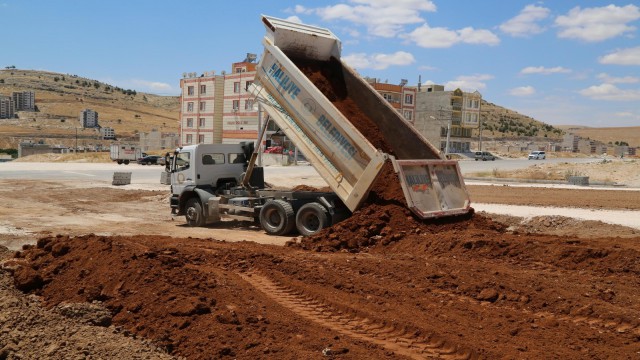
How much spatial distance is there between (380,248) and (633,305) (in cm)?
505

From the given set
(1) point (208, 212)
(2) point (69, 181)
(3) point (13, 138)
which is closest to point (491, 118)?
(3) point (13, 138)

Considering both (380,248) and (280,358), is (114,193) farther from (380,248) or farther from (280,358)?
(280,358)

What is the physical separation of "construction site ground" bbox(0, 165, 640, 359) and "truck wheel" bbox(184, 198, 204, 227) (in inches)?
139

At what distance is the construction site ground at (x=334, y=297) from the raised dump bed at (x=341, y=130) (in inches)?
31.4

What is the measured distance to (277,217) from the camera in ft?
47.3

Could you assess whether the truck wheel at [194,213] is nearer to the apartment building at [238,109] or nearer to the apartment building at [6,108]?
the apartment building at [238,109]

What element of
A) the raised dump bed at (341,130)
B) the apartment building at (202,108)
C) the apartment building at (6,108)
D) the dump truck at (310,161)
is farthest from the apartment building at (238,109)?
the apartment building at (6,108)

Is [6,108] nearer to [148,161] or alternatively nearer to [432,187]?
[148,161]

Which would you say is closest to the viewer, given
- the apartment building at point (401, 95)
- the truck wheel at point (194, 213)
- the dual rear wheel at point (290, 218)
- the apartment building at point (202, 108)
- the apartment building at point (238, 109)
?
the dual rear wheel at point (290, 218)

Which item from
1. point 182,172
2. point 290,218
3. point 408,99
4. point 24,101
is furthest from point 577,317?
point 24,101

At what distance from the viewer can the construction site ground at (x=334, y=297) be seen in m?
5.75

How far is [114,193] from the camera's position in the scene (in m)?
25.8

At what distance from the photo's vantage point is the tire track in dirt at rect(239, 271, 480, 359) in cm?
564

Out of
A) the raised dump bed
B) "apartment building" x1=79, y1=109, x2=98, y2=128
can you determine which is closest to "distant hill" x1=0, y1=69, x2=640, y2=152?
"apartment building" x1=79, y1=109, x2=98, y2=128
